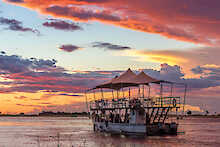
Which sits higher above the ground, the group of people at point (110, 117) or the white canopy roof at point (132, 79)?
the white canopy roof at point (132, 79)

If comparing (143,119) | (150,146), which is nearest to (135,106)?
(143,119)

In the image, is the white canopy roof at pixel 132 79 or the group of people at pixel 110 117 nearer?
the white canopy roof at pixel 132 79

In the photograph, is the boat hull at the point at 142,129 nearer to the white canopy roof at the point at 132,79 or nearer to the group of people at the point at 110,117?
the group of people at the point at 110,117

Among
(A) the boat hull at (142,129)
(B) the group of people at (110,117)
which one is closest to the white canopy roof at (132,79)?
(B) the group of people at (110,117)

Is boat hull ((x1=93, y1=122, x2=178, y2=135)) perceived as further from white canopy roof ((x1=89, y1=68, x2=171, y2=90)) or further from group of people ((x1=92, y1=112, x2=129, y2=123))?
white canopy roof ((x1=89, y1=68, x2=171, y2=90))

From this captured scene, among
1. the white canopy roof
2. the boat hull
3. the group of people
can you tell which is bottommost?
the boat hull

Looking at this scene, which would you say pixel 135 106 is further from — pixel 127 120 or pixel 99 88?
pixel 99 88

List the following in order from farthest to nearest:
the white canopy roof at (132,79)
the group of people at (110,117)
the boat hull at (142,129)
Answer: the group of people at (110,117)
the white canopy roof at (132,79)
the boat hull at (142,129)

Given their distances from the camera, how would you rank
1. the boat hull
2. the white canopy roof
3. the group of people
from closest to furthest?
1. the boat hull
2. the white canopy roof
3. the group of people

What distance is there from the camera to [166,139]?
181 ft

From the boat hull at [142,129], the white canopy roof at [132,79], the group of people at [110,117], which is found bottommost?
the boat hull at [142,129]

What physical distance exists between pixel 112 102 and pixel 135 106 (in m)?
6.24

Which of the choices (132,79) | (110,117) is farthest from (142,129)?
(110,117)

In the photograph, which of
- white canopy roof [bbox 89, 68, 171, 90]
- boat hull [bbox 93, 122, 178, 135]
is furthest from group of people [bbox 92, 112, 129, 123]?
white canopy roof [bbox 89, 68, 171, 90]
